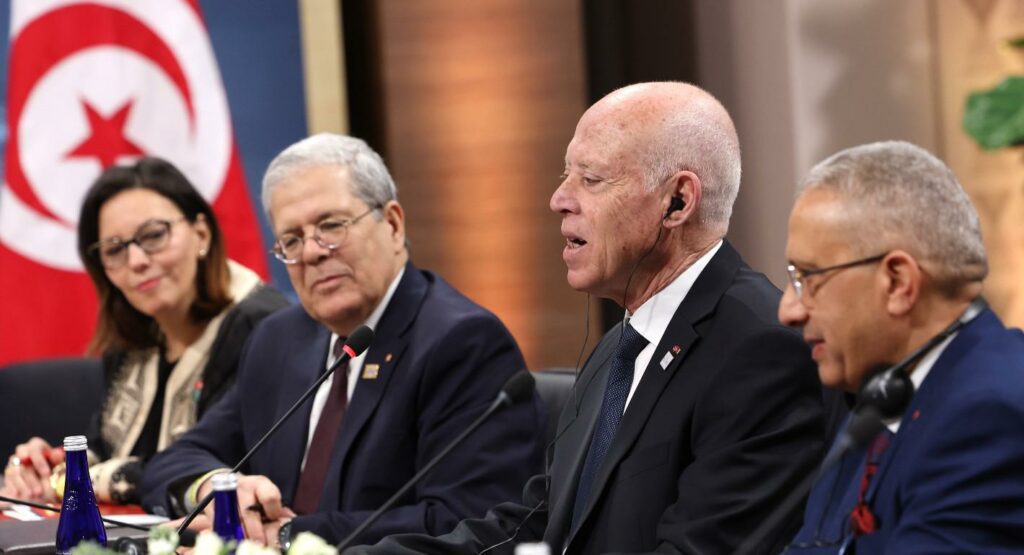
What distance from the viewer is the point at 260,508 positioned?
10.2ft

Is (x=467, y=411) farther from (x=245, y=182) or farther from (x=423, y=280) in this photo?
(x=245, y=182)

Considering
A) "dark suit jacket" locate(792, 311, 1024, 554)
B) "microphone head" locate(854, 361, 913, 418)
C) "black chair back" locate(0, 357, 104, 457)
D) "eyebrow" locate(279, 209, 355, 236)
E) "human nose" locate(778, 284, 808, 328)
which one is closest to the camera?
"dark suit jacket" locate(792, 311, 1024, 554)

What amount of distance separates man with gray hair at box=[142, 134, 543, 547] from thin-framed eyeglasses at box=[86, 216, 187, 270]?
0.69 metres

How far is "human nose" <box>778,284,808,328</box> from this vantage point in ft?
6.75

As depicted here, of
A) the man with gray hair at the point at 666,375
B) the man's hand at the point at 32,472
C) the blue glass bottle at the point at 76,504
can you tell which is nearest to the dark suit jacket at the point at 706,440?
the man with gray hair at the point at 666,375

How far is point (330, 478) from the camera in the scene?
3211 mm

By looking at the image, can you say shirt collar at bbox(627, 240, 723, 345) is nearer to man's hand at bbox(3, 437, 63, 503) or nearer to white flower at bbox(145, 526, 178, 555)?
white flower at bbox(145, 526, 178, 555)

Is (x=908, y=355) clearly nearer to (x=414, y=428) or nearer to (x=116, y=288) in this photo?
(x=414, y=428)

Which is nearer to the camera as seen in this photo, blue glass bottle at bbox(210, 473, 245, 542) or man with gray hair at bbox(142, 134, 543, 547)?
blue glass bottle at bbox(210, 473, 245, 542)

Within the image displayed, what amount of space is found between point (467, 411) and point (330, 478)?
36cm

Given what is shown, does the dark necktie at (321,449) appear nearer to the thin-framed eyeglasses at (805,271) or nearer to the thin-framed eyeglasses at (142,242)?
the thin-framed eyeglasses at (142,242)

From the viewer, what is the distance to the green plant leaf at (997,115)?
4836 mm

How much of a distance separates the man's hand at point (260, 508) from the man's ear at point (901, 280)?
5.21ft

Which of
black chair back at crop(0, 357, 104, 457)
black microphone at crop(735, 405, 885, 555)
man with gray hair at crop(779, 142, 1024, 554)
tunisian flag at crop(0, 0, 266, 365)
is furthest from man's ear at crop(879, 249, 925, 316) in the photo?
tunisian flag at crop(0, 0, 266, 365)
